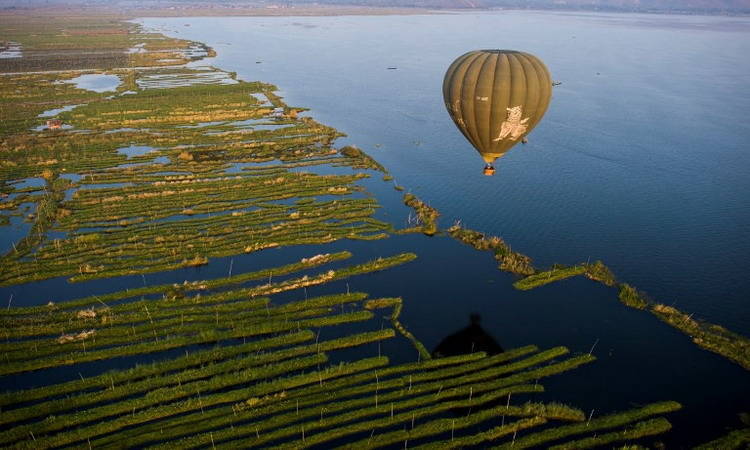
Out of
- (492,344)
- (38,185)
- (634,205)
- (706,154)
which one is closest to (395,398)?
(492,344)

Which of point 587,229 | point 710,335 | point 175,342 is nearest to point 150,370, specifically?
point 175,342

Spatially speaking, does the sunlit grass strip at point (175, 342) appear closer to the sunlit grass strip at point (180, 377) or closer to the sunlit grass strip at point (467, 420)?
the sunlit grass strip at point (180, 377)

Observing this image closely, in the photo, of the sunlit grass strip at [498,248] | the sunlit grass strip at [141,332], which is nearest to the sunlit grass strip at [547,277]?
the sunlit grass strip at [498,248]

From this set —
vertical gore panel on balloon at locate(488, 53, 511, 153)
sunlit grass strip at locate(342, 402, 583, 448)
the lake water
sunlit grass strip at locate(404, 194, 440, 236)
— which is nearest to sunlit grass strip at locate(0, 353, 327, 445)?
sunlit grass strip at locate(342, 402, 583, 448)

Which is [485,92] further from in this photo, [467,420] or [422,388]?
[467,420]

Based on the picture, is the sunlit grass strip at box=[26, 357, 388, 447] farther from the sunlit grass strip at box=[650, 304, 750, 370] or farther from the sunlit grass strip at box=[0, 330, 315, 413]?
the sunlit grass strip at box=[650, 304, 750, 370]
